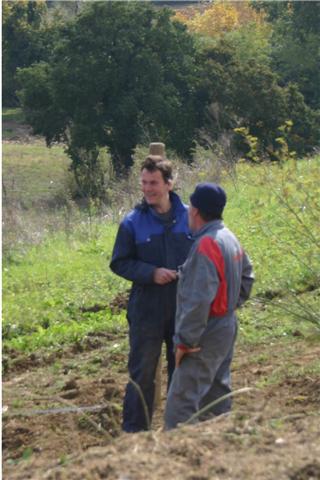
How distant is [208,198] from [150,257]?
84cm

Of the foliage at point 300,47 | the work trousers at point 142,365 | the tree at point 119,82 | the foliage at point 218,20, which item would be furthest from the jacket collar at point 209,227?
the foliage at point 218,20

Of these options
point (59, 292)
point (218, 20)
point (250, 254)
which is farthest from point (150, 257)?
point (218, 20)

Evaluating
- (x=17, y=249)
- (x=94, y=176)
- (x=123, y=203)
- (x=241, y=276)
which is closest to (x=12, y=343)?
(x=241, y=276)

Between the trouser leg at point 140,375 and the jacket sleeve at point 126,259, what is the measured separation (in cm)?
40

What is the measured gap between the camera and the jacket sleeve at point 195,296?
232 inches

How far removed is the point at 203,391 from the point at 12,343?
16.5 ft

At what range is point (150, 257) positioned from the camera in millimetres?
6734

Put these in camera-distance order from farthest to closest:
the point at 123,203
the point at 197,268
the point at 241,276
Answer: the point at 123,203, the point at 241,276, the point at 197,268

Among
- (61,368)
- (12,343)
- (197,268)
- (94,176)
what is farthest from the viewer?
(94,176)

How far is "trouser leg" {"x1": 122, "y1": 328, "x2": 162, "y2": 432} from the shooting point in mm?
6770

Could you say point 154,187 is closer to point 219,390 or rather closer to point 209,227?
point 209,227

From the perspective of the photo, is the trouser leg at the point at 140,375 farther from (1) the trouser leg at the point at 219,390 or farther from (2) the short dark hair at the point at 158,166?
(2) the short dark hair at the point at 158,166

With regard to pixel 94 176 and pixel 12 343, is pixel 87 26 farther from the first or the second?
pixel 12 343

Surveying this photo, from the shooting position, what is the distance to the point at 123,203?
21.1m
